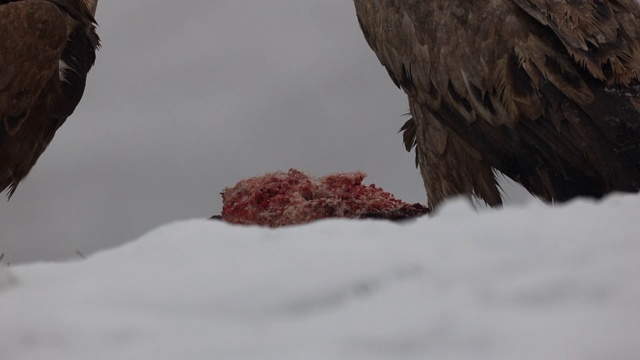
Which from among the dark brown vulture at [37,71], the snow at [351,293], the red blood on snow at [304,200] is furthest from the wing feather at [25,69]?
the snow at [351,293]

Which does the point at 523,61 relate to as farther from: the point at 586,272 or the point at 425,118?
the point at 586,272

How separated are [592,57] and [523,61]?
45 centimetres

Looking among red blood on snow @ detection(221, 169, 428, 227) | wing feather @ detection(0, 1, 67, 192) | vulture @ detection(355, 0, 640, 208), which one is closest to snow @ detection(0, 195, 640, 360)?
vulture @ detection(355, 0, 640, 208)

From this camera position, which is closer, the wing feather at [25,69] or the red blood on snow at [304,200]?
the wing feather at [25,69]

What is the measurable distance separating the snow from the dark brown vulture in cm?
282

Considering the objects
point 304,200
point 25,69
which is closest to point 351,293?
point 25,69

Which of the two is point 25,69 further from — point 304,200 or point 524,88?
point 524,88

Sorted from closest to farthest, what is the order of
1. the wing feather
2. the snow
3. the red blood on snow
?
the snow
the wing feather
the red blood on snow

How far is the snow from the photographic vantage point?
8.53 feet

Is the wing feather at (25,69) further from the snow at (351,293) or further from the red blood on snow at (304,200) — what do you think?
the snow at (351,293)

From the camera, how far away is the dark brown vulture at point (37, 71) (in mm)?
5777

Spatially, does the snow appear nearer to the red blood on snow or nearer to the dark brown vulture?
the dark brown vulture

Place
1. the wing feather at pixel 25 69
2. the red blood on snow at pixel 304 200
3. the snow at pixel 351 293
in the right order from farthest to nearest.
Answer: the red blood on snow at pixel 304 200, the wing feather at pixel 25 69, the snow at pixel 351 293

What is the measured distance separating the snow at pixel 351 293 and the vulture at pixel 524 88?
105 inches
